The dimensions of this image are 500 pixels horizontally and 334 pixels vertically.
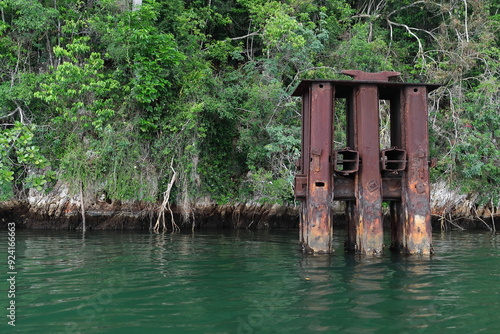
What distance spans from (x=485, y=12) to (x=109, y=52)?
13128 millimetres

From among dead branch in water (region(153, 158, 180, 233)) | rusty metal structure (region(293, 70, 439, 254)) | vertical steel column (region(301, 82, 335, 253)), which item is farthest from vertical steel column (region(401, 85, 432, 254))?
dead branch in water (region(153, 158, 180, 233))

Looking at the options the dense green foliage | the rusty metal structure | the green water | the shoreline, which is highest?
the dense green foliage

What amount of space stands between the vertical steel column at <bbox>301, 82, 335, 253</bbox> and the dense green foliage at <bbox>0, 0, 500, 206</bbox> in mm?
4861

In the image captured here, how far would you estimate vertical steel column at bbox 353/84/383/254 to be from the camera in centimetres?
767

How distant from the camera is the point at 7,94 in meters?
13.7

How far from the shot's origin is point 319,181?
7.66 m

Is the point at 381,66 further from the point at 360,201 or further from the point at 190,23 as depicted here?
the point at 360,201

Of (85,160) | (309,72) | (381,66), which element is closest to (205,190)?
(85,160)

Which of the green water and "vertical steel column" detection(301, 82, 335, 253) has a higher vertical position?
"vertical steel column" detection(301, 82, 335, 253)

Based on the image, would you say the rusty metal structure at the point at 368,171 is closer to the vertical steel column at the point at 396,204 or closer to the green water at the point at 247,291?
the vertical steel column at the point at 396,204

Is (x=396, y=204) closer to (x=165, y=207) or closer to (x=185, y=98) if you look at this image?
(x=165, y=207)

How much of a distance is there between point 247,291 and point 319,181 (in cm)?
269

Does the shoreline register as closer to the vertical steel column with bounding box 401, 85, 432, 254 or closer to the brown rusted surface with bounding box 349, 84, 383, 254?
the vertical steel column with bounding box 401, 85, 432, 254

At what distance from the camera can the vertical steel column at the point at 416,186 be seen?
25.3 ft
